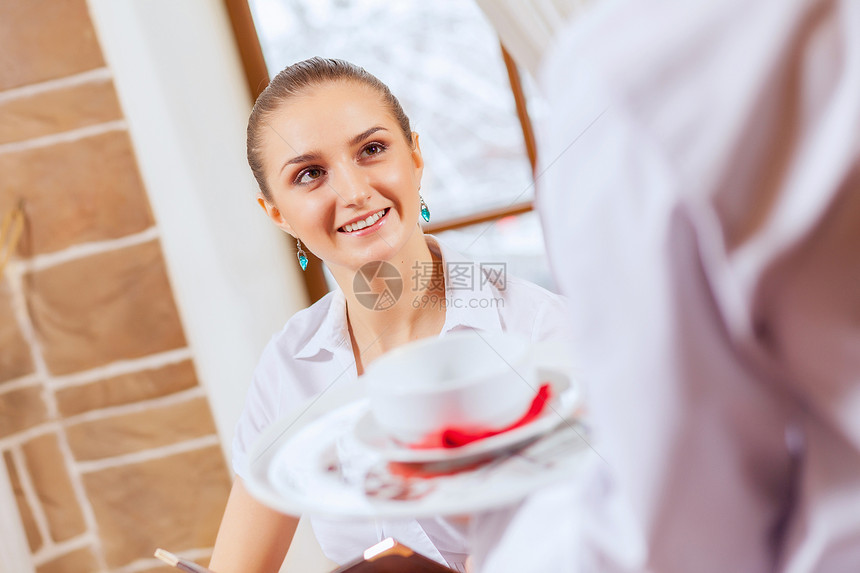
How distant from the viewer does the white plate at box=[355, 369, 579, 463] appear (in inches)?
18.4

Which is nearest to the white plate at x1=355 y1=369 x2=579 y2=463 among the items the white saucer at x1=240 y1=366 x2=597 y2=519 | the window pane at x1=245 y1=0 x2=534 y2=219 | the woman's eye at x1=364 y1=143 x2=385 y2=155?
the white saucer at x1=240 y1=366 x2=597 y2=519

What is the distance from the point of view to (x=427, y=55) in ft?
5.37

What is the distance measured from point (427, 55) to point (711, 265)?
139cm

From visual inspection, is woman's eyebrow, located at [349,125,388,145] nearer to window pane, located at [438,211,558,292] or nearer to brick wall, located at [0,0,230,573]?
brick wall, located at [0,0,230,573]

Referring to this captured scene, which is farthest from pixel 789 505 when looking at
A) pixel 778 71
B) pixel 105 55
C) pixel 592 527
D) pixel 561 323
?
pixel 105 55

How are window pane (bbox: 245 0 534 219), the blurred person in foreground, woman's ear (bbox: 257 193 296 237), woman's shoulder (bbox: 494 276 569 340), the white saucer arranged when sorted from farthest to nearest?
window pane (bbox: 245 0 534 219) < woman's ear (bbox: 257 193 296 237) < woman's shoulder (bbox: 494 276 569 340) < the white saucer < the blurred person in foreground

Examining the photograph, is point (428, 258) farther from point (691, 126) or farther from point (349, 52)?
point (691, 126)

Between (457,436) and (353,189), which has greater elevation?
(353,189)

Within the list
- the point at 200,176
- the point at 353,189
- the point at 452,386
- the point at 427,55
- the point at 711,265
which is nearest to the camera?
the point at 711,265

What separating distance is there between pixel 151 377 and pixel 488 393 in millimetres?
1147

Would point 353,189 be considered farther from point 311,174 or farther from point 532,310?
point 532,310

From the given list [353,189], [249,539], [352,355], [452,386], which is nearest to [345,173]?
[353,189]

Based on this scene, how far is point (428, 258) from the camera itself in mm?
1116

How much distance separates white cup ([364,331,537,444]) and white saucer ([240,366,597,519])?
0.06 ft
